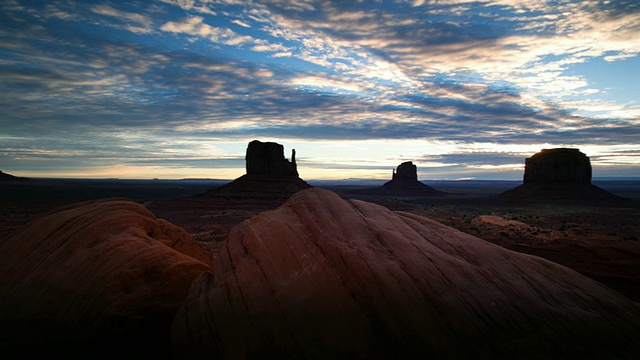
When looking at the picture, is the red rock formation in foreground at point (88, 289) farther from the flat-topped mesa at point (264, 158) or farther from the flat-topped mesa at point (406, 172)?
the flat-topped mesa at point (406, 172)

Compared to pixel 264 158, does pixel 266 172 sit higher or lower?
lower

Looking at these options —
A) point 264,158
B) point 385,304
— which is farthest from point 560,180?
point 385,304

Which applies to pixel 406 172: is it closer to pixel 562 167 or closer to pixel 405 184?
pixel 405 184

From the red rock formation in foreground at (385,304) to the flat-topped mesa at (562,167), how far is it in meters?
92.9

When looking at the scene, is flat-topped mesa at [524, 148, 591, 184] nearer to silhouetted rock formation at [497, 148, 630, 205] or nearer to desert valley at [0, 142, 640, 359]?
silhouetted rock formation at [497, 148, 630, 205]

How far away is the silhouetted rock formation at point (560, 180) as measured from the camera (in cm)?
7694

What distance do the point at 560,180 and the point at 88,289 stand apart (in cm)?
10022

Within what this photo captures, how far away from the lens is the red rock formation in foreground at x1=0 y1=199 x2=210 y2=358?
6184 mm

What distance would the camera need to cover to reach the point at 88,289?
21.5 ft

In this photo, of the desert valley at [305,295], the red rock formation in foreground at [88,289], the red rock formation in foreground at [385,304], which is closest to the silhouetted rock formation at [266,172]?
the red rock formation in foreground at [88,289]

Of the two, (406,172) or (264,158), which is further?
(406,172)

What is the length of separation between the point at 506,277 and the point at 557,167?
9488cm

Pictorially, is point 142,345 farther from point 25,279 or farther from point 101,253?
point 25,279

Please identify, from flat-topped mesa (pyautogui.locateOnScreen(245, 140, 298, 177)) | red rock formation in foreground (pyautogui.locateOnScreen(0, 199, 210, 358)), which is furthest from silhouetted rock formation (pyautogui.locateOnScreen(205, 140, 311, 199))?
red rock formation in foreground (pyautogui.locateOnScreen(0, 199, 210, 358))
